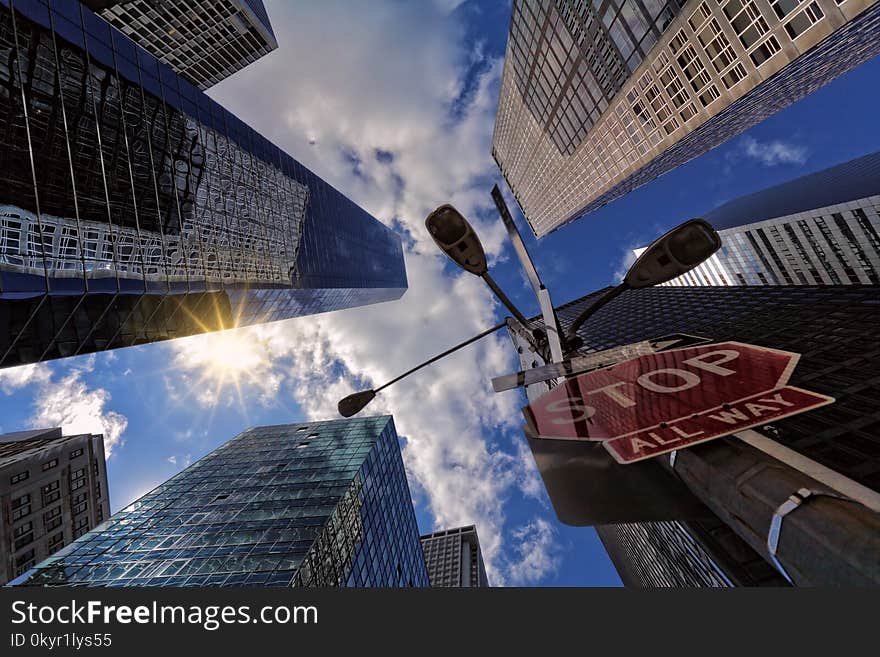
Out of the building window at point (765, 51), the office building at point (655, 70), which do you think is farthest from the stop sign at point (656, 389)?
the building window at point (765, 51)

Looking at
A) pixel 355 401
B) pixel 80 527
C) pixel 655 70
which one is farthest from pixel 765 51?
pixel 80 527

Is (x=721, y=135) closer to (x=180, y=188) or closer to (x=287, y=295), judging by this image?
(x=287, y=295)

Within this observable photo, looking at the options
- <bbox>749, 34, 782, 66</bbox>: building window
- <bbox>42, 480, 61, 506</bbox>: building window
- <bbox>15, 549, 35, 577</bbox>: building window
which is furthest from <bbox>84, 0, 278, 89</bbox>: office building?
<bbox>749, 34, 782, 66</bbox>: building window

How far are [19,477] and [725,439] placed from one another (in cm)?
6638

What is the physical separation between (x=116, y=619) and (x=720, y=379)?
26.7 ft

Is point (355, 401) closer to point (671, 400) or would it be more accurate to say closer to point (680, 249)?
point (671, 400)

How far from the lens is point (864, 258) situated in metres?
62.7

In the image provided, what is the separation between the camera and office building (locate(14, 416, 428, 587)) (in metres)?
23.8

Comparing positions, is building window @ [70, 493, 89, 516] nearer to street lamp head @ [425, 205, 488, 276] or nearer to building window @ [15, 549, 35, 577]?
building window @ [15, 549, 35, 577]

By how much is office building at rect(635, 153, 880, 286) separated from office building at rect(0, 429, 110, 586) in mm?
84022

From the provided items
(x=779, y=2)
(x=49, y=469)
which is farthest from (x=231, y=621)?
(x=49, y=469)

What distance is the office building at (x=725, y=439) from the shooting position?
3.51 metres

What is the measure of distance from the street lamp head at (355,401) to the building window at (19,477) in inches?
2424

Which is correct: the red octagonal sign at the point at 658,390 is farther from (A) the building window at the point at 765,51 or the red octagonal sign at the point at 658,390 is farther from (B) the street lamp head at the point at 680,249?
(A) the building window at the point at 765,51
